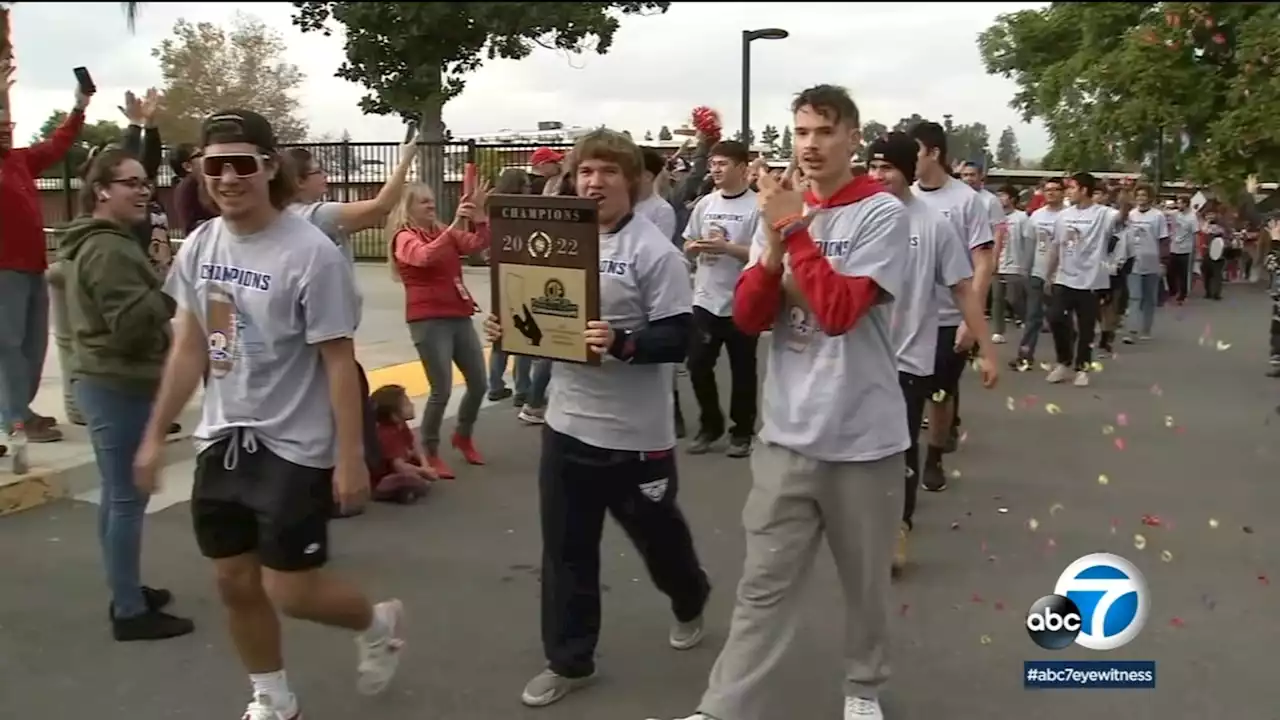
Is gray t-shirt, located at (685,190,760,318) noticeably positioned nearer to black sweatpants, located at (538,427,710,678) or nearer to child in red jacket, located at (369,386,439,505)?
child in red jacket, located at (369,386,439,505)

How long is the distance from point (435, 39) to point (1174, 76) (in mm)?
11168

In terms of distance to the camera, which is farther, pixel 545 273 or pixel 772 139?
pixel 772 139

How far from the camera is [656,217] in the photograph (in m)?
7.59

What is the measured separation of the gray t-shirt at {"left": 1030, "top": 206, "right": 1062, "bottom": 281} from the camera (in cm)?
1184

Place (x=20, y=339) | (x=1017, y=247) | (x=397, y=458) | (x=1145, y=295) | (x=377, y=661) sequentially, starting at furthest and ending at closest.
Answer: (x=1145, y=295)
(x=1017, y=247)
(x=20, y=339)
(x=397, y=458)
(x=377, y=661)

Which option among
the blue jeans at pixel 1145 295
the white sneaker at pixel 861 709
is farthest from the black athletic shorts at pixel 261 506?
the blue jeans at pixel 1145 295

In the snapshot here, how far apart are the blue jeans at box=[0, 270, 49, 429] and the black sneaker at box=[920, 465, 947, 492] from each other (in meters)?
5.19

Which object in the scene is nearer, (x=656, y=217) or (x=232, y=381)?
(x=232, y=381)

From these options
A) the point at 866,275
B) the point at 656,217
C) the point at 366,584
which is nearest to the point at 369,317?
the point at 656,217

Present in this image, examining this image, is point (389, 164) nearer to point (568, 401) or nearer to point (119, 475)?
point (119, 475)

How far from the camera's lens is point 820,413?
3.36 m

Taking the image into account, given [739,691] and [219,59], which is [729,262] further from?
[219,59]

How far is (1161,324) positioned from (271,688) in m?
16.7

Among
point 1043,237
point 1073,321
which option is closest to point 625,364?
point 1073,321
